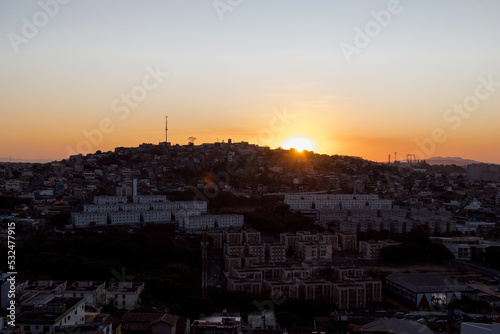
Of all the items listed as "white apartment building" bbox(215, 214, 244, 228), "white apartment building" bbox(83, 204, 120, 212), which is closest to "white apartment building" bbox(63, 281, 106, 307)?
"white apartment building" bbox(215, 214, 244, 228)

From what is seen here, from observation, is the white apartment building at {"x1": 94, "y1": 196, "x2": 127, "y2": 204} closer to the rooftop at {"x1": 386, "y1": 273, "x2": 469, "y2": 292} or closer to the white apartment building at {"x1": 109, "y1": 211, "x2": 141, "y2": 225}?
the white apartment building at {"x1": 109, "y1": 211, "x2": 141, "y2": 225}

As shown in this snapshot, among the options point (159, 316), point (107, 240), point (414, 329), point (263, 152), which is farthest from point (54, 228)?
point (263, 152)

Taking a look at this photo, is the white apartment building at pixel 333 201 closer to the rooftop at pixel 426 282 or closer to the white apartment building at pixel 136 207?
the white apartment building at pixel 136 207

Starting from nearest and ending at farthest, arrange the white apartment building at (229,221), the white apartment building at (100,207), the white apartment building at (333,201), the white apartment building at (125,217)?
the white apartment building at (229,221) < the white apartment building at (125,217) < the white apartment building at (100,207) < the white apartment building at (333,201)

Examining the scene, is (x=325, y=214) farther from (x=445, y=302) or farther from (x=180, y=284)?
(x=180, y=284)

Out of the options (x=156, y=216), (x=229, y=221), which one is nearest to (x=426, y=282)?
(x=229, y=221)

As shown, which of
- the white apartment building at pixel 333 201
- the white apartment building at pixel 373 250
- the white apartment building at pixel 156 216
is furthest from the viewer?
the white apartment building at pixel 333 201

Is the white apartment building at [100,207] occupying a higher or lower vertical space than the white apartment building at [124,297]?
higher

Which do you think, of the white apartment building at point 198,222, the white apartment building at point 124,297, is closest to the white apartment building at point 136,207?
the white apartment building at point 198,222

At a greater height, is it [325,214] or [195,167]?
[195,167]

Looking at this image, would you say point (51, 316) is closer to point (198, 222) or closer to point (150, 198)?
point (198, 222)

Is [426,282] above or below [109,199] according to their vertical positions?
below
